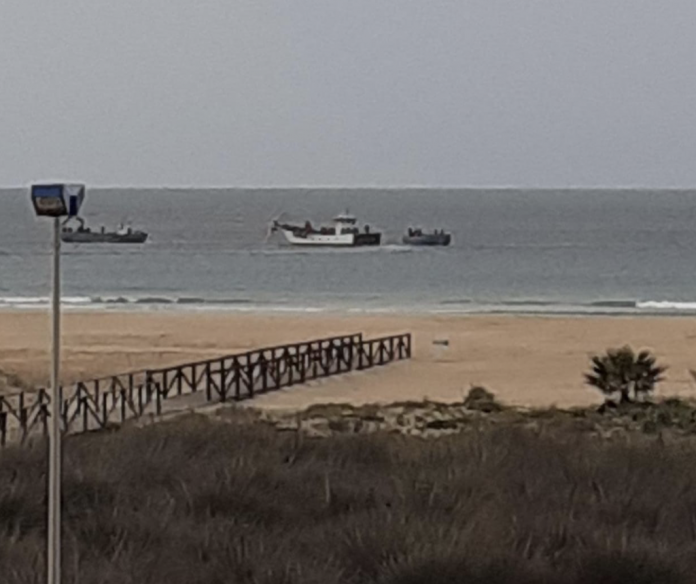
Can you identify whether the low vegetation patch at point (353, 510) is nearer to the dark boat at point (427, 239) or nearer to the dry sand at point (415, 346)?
the dry sand at point (415, 346)

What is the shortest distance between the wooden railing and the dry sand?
0.51m

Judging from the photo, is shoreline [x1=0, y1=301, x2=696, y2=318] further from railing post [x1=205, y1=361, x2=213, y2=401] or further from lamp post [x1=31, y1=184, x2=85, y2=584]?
lamp post [x1=31, y1=184, x2=85, y2=584]

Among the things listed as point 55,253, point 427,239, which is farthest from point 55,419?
point 427,239

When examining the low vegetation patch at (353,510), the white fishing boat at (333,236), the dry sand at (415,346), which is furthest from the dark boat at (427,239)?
the low vegetation patch at (353,510)

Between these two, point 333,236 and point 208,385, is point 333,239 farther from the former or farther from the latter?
point 208,385

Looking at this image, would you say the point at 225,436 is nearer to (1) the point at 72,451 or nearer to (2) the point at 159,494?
(1) the point at 72,451

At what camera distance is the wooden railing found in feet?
51.8

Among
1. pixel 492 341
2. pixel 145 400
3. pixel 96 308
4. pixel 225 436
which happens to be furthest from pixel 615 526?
pixel 96 308

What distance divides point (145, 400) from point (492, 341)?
53.4 ft

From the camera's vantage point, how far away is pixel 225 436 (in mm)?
10195

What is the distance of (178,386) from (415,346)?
11820 mm

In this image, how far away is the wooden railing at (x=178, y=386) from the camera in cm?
1577

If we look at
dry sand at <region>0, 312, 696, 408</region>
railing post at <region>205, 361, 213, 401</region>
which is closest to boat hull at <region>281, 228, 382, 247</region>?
dry sand at <region>0, 312, 696, 408</region>

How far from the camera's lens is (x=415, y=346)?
108 ft
